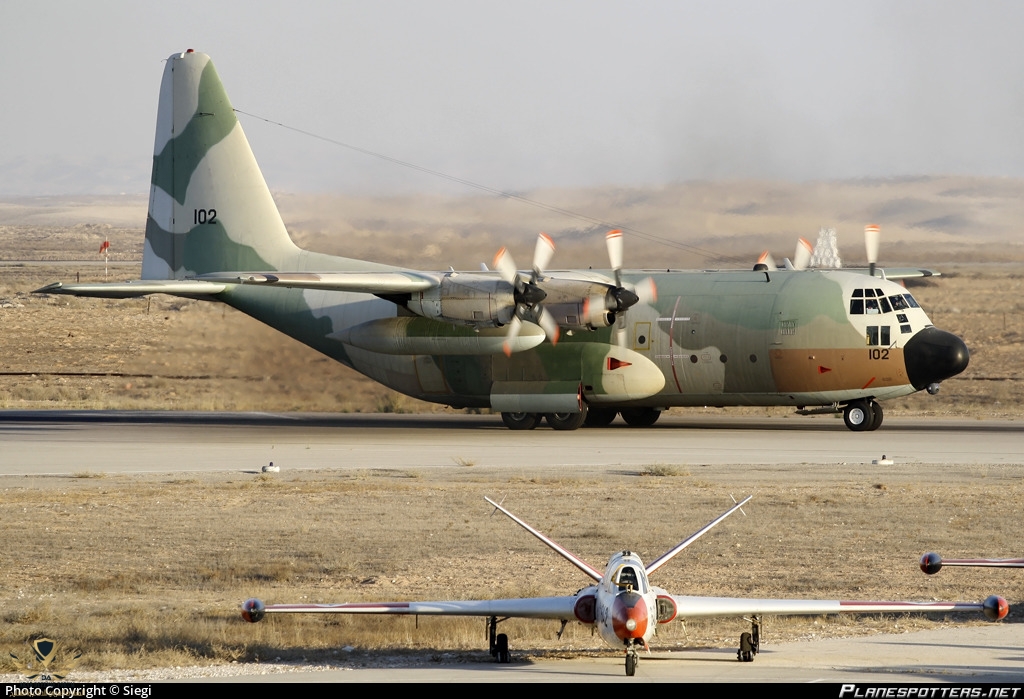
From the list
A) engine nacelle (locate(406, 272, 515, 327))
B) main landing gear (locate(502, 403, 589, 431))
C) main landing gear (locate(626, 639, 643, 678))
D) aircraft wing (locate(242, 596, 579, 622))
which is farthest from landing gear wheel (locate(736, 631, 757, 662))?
main landing gear (locate(502, 403, 589, 431))

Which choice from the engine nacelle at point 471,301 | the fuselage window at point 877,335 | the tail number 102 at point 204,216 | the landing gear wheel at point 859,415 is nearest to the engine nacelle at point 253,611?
the engine nacelle at point 471,301

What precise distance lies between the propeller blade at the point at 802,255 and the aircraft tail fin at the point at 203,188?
1375 cm

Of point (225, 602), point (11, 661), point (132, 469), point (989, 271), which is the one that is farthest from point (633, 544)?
point (989, 271)

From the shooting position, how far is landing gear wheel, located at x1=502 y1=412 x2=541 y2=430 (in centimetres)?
3419

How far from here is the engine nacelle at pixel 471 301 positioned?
30.6 metres

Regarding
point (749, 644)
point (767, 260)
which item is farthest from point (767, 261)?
point (749, 644)

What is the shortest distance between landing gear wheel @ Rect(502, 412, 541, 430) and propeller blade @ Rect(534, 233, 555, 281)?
4621 mm

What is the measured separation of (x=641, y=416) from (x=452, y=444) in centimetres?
724

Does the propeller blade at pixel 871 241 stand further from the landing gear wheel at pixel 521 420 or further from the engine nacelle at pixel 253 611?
the engine nacelle at pixel 253 611

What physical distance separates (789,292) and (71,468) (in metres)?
16.7

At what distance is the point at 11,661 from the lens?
11047 millimetres

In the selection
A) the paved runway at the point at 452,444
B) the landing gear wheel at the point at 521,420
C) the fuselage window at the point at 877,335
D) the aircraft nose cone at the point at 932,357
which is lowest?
the paved runway at the point at 452,444

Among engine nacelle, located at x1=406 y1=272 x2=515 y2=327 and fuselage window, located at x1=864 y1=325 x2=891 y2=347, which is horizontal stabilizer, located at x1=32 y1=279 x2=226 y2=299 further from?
fuselage window, located at x1=864 y1=325 x2=891 y2=347
